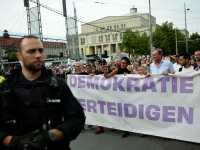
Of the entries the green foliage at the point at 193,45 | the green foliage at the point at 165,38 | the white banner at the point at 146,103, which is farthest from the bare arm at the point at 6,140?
the green foliage at the point at 193,45

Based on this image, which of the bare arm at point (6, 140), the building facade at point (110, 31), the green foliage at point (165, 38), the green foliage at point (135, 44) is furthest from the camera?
the building facade at point (110, 31)

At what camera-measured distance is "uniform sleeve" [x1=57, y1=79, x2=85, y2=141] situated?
162 centimetres

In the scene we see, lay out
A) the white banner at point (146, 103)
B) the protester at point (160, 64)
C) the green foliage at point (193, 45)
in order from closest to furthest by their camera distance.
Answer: the white banner at point (146, 103)
the protester at point (160, 64)
the green foliage at point (193, 45)

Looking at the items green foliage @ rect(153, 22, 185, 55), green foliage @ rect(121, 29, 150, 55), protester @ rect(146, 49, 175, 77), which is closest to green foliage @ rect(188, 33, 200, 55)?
green foliage @ rect(153, 22, 185, 55)

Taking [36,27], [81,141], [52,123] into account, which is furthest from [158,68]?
[36,27]

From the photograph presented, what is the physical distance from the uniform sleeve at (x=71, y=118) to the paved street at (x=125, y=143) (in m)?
2.60

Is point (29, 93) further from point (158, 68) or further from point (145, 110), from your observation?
point (158, 68)

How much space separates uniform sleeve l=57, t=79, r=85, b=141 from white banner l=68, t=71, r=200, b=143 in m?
2.87

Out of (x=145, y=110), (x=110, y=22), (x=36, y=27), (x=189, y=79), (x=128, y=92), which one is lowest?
(x=145, y=110)

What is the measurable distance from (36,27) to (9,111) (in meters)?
16.8

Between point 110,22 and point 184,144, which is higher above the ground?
point 110,22

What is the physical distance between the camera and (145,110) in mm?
4410

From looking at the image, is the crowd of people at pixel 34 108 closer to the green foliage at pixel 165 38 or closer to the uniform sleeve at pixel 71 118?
the uniform sleeve at pixel 71 118

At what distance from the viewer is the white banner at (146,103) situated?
12.9ft
